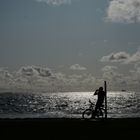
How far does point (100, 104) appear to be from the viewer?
2555 centimetres
